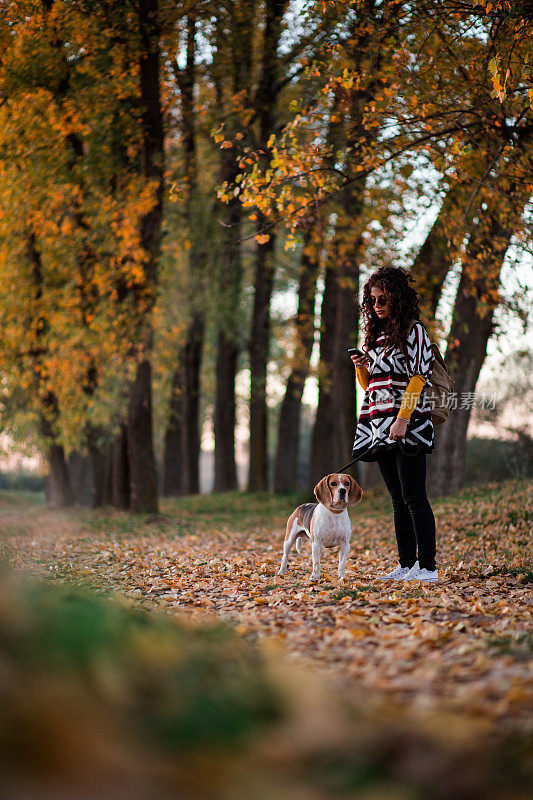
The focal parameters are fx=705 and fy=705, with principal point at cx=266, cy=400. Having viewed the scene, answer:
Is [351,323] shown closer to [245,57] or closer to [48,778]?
[245,57]

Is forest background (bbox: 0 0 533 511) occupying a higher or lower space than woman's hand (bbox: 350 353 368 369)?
higher

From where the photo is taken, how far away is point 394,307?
19.3ft

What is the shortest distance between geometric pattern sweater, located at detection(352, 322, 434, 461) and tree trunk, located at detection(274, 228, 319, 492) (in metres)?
10.6

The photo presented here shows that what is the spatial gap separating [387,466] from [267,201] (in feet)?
10.2

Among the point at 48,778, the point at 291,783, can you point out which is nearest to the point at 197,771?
the point at 291,783

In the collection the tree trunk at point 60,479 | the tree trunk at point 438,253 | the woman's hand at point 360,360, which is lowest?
the tree trunk at point 60,479

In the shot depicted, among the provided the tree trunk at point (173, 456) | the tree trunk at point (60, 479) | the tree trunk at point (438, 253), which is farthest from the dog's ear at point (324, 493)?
the tree trunk at point (173, 456)

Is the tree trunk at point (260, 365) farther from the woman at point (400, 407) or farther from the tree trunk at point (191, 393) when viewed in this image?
the woman at point (400, 407)

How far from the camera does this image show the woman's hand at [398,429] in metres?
5.58

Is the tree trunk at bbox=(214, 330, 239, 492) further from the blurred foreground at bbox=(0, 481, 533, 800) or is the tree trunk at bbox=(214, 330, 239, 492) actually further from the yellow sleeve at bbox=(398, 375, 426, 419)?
the blurred foreground at bbox=(0, 481, 533, 800)

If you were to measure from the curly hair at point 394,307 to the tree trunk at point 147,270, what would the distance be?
24.8ft

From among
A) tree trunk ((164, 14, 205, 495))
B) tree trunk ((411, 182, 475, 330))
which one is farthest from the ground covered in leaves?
tree trunk ((164, 14, 205, 495))

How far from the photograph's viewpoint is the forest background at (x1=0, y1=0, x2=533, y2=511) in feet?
25.9

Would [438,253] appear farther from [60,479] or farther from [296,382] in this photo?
[60,479]
